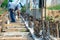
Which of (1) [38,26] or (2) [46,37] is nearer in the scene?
(2) [46,37]

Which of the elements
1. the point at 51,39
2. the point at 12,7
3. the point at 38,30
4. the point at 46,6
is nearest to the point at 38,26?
the point at 38,30

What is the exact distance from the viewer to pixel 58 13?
7457 millimetres

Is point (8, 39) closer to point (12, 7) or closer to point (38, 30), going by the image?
point (38, 30)

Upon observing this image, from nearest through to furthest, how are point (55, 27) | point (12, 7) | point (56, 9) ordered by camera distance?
point (55, 27) < point (56, 9) < point (12, 7)

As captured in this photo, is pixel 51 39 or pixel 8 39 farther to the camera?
pixel 8 39

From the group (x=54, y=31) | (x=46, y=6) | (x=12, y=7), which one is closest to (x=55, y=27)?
(x=54, y=31)

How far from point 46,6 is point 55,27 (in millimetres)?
1147

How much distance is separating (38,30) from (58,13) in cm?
106

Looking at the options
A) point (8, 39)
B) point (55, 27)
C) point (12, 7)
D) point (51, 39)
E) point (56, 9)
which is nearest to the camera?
point (51, 39)

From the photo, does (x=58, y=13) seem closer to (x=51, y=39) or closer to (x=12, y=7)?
(x=51, y=39)

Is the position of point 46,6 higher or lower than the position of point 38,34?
higher

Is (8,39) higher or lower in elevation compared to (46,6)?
lower

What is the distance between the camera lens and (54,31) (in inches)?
269

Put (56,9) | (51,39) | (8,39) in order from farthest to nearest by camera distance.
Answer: (8,39) → (56,9) → (51,39)
